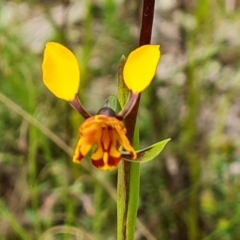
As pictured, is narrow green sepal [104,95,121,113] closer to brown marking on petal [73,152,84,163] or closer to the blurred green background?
brown marking on petal [73,152,84,163]

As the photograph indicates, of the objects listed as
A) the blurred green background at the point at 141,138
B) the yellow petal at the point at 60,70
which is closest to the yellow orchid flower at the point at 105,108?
the yellow petal at the point at 60,70

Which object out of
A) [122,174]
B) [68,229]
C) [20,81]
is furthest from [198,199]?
[122,174]

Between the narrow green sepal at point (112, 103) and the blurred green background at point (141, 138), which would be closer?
the narrow green sepal at point (112, 103)

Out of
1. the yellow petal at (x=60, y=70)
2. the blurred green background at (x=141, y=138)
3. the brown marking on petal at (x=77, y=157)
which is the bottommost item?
the brown marking on petal at (x=77, y=157)

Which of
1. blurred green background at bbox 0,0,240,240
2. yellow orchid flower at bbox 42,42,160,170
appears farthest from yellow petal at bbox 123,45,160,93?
blurred green background at bbox 0,0,240,240

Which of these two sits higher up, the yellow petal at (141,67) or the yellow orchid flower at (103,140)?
the yellow petal at (141,67)

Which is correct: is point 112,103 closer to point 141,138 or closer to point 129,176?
point 129,176

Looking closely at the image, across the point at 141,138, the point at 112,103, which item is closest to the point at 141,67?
the point at 112,103

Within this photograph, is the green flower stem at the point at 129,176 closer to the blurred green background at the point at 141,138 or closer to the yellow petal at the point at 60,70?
the yellow petal at the point at 60,70
